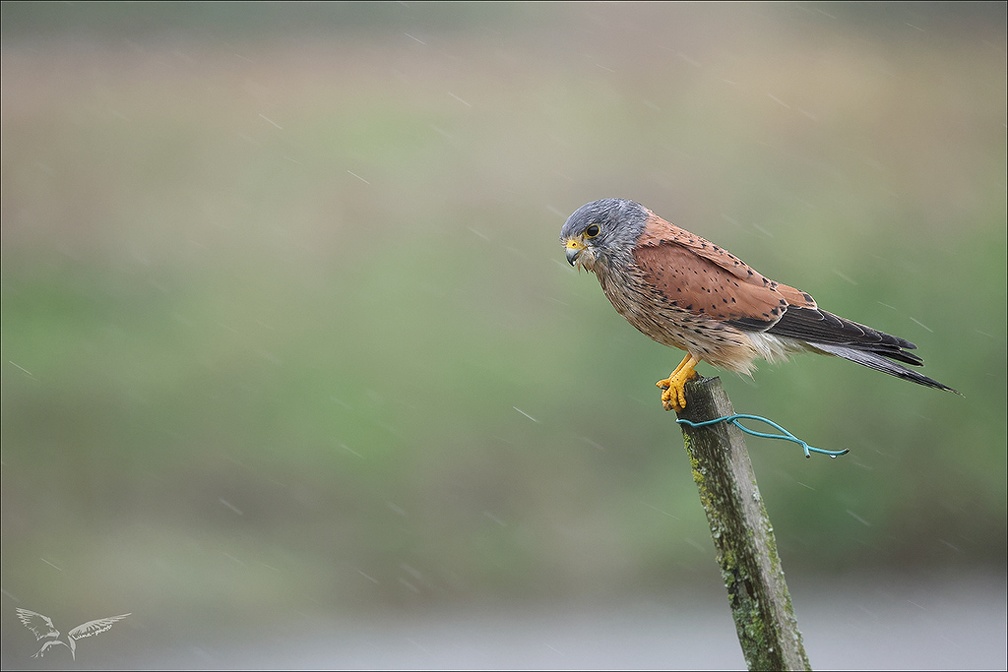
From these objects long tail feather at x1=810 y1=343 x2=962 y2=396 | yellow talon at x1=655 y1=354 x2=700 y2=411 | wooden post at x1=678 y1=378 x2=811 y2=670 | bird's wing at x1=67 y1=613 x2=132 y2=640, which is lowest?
bird's wing at x1=67 y1=613 x2=132 y2=640

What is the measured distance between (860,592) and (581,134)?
4415mm

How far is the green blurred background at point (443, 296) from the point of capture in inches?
249

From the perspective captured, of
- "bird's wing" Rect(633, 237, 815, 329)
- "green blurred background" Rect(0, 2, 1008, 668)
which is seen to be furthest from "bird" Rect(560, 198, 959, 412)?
"green blurred background" Rect(0, 2, 1008, 668)

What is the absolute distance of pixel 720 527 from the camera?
2.21 m

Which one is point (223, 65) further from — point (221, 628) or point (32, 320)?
point (221, 628)

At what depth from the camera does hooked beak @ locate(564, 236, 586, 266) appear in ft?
9.63

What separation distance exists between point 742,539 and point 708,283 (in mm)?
982

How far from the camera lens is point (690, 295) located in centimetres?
289

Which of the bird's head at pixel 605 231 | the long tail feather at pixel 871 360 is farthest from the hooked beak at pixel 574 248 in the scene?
the long tail feather at pixel 871 360

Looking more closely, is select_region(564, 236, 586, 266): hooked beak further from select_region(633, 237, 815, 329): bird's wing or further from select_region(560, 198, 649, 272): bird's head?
select_region(633, 237, 815, 329): bird's wing

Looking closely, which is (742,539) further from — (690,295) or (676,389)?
(690,295)

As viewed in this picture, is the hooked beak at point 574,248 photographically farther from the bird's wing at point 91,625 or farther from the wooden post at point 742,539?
the bird's wing at point 91,625

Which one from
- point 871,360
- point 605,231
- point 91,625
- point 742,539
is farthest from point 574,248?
point 91,625

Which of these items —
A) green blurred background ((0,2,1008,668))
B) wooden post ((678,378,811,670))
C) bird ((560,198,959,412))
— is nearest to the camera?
wooden post ((678,378,811,670))
